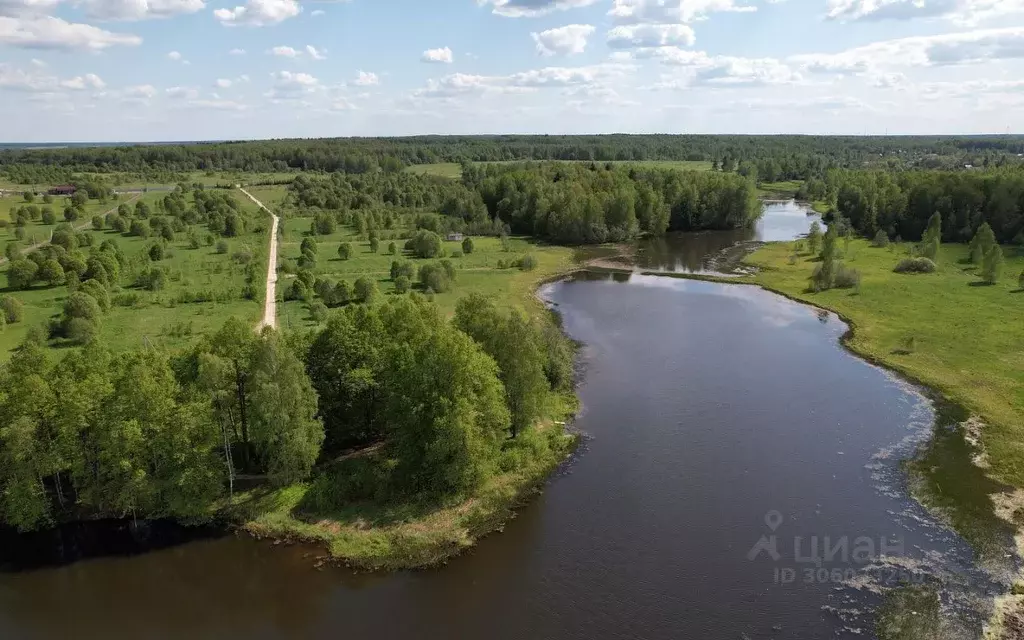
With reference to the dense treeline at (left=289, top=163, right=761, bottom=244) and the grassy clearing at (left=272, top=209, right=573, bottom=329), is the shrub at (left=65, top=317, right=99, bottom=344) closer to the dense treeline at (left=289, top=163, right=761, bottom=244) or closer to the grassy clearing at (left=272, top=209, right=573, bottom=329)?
the grassy clearing at (left=272, top=209, right=573, bottom=329)

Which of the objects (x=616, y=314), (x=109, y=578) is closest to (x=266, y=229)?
(x=616, y=314)

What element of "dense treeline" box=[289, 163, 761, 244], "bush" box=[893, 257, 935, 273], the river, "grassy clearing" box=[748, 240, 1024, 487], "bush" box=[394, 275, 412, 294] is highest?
"dense treeline" box=[289, 163, 761, 244]

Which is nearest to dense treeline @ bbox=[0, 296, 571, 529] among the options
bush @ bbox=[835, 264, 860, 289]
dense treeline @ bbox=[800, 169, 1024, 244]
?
bush @ bbox=[835, 264, 860, 289]

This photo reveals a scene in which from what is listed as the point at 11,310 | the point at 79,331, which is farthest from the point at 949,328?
the point at 11,310

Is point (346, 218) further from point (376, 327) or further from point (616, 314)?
point (376, 327)
